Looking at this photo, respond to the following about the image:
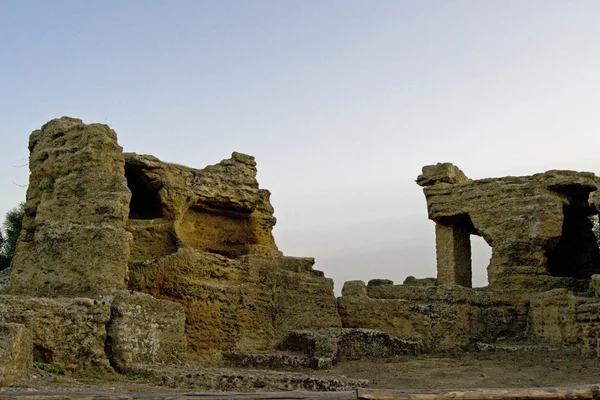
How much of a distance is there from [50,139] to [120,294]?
12.5 feet

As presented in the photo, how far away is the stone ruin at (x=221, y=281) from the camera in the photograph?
391 inches

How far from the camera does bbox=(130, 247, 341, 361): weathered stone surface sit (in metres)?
12.2

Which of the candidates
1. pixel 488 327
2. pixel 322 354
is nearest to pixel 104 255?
pixel 322 354

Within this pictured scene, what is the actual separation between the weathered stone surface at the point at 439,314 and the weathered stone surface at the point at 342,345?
80 centimetres

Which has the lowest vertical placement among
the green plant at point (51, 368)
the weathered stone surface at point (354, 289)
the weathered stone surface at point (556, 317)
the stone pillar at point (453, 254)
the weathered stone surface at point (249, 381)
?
the weathered stone surface at point (249, 381)

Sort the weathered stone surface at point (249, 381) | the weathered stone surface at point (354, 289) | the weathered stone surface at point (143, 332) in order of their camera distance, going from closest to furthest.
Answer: the weathered stone surface at point (249, 381)
the weathered stone surface at point (143, 332)
the weathered stone surface at point (354, 289)

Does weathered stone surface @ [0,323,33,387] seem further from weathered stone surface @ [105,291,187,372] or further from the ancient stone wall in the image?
the ancient stone wall

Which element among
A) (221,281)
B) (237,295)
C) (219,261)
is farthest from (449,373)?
(219,261)

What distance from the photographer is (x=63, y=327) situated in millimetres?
9227

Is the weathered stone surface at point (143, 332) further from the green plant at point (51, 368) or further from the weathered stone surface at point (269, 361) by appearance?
the weathered stone surface at point (269, 361)

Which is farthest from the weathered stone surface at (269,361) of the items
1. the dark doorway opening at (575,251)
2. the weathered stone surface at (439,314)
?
the dark doorway opening at (575,251)

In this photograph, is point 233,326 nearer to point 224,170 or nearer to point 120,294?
point 120,294

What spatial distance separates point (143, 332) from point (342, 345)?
409 cm

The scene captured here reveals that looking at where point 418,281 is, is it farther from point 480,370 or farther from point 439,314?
point 480,370
